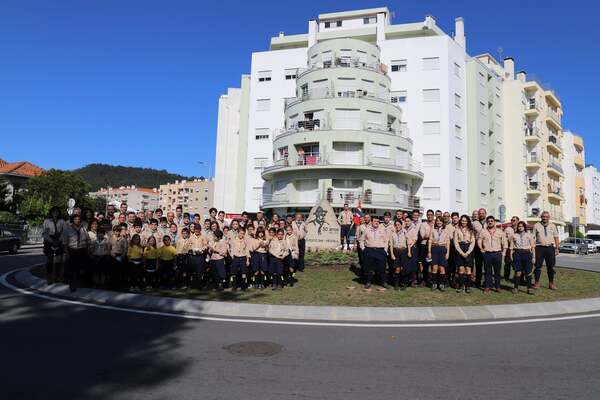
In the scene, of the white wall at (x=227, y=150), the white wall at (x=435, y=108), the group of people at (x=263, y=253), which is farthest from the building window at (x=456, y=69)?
the group of people at (x=263, y=253)

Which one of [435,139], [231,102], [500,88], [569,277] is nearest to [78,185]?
[231,102]

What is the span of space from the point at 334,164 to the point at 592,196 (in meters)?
73.9

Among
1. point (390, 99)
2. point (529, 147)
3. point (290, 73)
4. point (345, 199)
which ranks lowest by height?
point (345, 199)

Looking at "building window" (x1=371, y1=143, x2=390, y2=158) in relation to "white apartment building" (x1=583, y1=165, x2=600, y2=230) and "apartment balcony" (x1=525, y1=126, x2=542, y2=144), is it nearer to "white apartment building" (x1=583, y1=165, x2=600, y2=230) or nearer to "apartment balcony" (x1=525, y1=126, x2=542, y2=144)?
"apartment balcony" (x1=525, y1=126, x2=542, y2=144)

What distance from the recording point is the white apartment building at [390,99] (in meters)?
43.0

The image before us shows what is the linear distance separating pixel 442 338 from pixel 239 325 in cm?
324

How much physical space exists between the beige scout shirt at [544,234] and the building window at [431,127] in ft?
109

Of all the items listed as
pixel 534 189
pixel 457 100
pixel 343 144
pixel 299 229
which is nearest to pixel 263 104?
pixel 343 144

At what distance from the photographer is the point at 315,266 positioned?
14.7m

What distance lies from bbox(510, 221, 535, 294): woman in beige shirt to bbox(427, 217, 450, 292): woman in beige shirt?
65.3 inches

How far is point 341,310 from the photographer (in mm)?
8602

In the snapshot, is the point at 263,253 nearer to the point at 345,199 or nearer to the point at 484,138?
the point at 345,199

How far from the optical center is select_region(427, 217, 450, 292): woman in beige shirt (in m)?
10.8

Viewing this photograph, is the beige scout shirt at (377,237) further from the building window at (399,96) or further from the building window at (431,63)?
the building window at (431,63)
